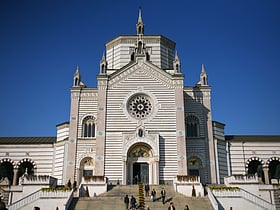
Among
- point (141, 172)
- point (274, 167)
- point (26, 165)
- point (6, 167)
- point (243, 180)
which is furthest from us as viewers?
point (274, 167)

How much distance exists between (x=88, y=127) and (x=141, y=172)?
318 inches

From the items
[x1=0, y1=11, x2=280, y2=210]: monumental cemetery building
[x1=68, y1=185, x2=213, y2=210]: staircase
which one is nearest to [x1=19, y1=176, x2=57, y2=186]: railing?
[x1=68, y1=185, x2=213, y2=210]: staircase

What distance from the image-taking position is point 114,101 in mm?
37312

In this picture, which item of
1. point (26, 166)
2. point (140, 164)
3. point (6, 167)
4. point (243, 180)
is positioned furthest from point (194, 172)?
point (6, 167)

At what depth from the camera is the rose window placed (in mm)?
36938

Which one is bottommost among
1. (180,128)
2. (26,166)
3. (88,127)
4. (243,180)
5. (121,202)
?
(121,202)

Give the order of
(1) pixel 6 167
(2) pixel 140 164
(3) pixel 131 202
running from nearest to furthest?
1. (3) pixel 131 202
2. (2) pixel 140 164
3. (1) pixel 6 167

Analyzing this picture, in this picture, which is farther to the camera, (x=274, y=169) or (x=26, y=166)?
(x=274, y=169)

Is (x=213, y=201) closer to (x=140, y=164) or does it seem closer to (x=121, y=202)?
(x=121, y=202)

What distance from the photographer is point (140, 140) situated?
35156mm

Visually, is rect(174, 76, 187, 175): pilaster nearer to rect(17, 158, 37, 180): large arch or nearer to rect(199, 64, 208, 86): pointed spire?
rect(199, 64, 208, 86): pointed spire

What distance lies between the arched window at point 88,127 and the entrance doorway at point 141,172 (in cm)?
632

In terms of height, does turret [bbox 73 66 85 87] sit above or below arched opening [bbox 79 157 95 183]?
above

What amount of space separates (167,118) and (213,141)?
6.31 meters
